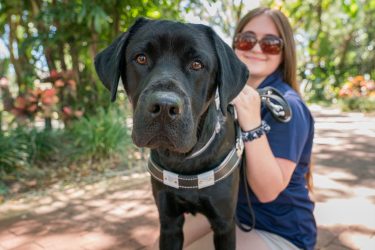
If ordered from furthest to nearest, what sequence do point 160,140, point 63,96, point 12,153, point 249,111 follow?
1. point 63,96
2. point 12,153
3. point 249,111
4. point 160,140

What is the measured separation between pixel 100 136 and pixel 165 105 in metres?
4.03

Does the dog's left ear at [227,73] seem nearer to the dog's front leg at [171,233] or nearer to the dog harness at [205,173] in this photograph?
the dog harness at [205,173]

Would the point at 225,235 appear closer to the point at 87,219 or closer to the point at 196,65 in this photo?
the point at 196,65

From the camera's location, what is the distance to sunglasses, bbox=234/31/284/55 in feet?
8.20

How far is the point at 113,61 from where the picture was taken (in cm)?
181

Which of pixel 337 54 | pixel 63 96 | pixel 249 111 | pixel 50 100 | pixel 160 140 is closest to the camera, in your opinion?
→ pixel 160 140

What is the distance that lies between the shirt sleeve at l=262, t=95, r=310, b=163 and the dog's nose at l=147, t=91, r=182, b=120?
905 millimetres

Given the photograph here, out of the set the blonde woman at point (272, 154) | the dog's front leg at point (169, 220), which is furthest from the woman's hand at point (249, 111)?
the dog's front leg at point (169, 220)

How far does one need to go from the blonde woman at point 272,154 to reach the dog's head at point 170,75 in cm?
39

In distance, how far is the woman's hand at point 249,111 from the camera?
2094 millimetres

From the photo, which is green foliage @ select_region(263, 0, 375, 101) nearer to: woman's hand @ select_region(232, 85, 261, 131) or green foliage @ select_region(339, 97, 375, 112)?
green foliage @ select_region(339, 97, 375, 112)

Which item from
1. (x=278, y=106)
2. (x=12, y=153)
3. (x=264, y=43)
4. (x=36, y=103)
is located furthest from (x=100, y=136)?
(x=278, y=106)

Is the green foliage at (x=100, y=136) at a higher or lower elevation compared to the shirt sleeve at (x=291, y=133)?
lower

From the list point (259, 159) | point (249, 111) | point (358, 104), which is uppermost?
point (249, 111)
